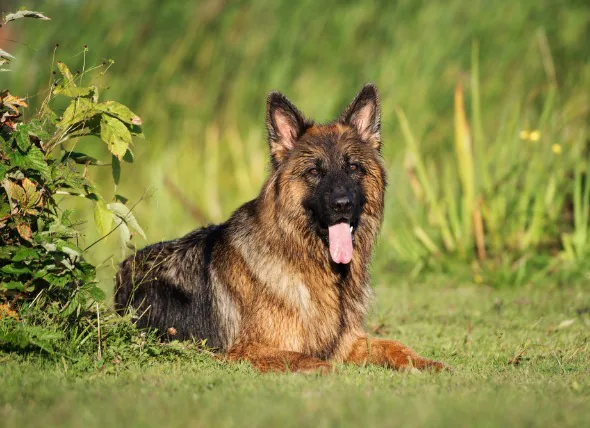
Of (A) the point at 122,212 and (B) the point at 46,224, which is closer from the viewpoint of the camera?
(B) the point at 46,224

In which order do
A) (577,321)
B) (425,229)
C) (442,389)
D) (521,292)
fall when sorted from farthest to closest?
(425,229)
(521,292)
(577,321)
(442,389)

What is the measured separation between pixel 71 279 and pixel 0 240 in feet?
1.66

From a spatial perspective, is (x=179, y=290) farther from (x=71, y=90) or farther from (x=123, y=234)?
(x=71, y=90)

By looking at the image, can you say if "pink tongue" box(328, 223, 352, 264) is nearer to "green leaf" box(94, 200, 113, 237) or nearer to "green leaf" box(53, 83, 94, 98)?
"green leaf" box(94, 200, 113, 237)

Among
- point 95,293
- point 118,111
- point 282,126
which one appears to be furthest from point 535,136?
point 95,293

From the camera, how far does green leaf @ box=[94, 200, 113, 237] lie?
4.74 m

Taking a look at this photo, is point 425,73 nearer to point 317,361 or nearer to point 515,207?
point 515,207

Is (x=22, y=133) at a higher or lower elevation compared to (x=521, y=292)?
higher

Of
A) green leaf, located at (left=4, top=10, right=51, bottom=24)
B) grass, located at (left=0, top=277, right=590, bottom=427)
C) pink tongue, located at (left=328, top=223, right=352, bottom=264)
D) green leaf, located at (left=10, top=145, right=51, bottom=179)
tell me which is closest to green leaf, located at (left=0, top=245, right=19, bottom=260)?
green leaf, located at (left=10, top=145, right=51, bottom=179)

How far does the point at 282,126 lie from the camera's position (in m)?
5.65

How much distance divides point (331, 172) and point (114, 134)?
1.49 meters

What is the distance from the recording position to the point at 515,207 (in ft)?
30.1

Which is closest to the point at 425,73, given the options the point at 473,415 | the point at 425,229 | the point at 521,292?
the point at 425,229

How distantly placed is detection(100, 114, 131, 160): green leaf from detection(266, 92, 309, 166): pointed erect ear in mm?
1153
